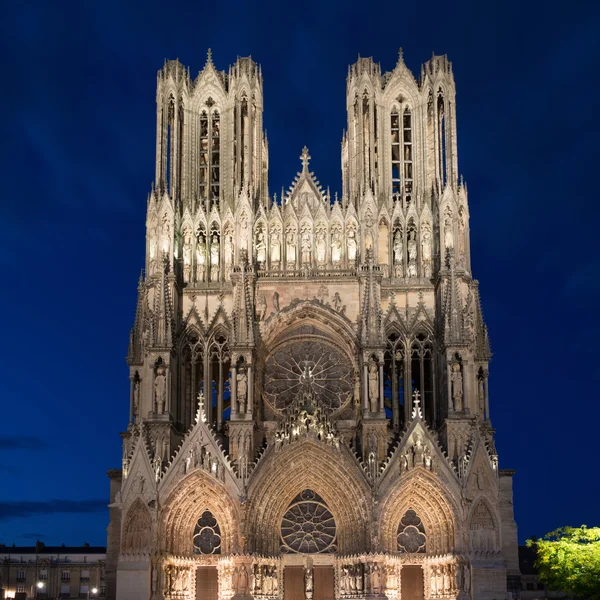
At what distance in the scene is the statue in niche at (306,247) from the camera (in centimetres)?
4856

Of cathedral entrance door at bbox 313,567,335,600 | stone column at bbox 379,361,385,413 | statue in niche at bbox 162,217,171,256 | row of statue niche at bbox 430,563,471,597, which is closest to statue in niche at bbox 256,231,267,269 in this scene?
statue in niche at bbox 162,217,171,256

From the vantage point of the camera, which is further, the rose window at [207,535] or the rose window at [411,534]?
the rose window at [207,535]

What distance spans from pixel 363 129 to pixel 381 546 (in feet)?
64.6

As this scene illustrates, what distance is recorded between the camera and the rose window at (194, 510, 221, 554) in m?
44.4

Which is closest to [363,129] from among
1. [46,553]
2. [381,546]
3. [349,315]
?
[349,315]

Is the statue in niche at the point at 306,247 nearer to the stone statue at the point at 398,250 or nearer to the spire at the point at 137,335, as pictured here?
the stone statue at the point at 398,250

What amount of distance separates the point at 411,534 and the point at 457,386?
651 cm

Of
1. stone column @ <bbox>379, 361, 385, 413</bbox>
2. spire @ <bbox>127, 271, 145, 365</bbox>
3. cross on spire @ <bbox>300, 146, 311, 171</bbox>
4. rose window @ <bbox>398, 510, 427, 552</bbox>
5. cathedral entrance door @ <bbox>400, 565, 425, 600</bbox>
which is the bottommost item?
cathedral entrance door @ <bbox>400, 565, 425, 600</bbox>

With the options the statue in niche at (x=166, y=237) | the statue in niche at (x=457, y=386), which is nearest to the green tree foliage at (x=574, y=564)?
the statue in niche at (x=457, y=386)

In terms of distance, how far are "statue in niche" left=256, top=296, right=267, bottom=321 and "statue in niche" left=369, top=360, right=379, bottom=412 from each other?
5.75 metres

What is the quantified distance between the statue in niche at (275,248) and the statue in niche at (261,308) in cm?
191

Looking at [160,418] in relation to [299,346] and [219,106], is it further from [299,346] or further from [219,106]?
[219,106]

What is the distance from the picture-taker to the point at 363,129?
5044cm

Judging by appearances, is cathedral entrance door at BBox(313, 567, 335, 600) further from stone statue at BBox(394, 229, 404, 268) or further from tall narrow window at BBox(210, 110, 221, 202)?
tall narrow window at BBox(210, 110, 221, 202)
